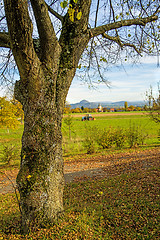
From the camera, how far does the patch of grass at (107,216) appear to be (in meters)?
2.94

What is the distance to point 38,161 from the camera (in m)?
2.91

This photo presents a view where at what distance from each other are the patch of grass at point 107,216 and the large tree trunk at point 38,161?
303 millimetres

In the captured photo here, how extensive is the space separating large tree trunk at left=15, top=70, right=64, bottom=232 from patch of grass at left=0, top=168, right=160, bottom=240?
0.30 metres

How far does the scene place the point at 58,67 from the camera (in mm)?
3182

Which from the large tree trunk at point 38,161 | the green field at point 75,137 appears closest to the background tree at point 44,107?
the large tree trunk at point 38,161

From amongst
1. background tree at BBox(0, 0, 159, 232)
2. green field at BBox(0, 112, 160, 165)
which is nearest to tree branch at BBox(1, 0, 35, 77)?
background tree at BBox(0, 0, 159, 232)

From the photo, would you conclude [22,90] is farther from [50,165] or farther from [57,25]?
[57,25]

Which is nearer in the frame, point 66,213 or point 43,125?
point 43,125

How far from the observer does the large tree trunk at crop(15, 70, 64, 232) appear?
2.88 metres

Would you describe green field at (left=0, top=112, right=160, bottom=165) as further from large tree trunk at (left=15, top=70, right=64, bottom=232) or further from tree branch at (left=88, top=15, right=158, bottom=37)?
tree branch at (left=88, top=15, right=158, bottom=37)

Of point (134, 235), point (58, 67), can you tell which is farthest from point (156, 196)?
point (58, 67)

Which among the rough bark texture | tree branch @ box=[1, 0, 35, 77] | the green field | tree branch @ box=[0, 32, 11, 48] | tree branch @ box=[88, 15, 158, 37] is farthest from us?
the green field

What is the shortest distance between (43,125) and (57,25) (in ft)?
13.9

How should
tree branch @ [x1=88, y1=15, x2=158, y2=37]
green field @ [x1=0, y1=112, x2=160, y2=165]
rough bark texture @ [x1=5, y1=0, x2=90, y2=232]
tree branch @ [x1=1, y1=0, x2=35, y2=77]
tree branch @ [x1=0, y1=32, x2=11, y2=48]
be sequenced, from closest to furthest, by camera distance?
1. tree branch @ [x1=1, y1=0, x2=35, y2=77]
2. rough bark texture @ [x1=5, y1=0, x2=90, y2=232]
3. tree branch @ [x1=0, y1=32, x2=11, y2=48]
4. tree branch @ [x1=88, y1=15, x2=158, y2=37]
5. green field @ [x1=0, y1=112, x2=160, y2=165]
